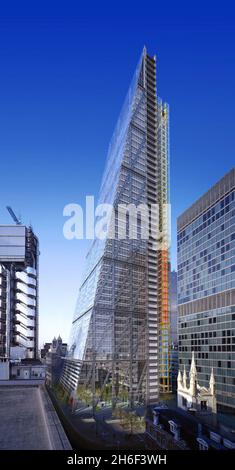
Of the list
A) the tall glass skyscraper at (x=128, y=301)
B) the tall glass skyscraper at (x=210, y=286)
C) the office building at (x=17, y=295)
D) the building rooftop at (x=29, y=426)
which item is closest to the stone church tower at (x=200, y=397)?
the tall glass skyscraper at (x=210, y=286)

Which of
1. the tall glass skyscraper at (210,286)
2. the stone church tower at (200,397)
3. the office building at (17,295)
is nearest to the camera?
the stone church tower at (200,397)

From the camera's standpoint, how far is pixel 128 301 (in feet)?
124

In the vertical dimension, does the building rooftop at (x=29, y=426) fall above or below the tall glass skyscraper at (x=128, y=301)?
below

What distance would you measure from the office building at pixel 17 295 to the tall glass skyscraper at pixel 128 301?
2990cm

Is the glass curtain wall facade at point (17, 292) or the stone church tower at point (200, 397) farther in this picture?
the glass curtain wall facade at point (17, 292)

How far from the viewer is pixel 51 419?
26828 mm

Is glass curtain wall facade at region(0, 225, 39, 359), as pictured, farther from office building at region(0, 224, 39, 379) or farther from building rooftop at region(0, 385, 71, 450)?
building rooftop at region(0, 385, 71, 450)

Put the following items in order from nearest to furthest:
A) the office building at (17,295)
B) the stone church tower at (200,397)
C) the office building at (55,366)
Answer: the stone church tower at (200,397), the office building at (55,366), the office building at (17,295)

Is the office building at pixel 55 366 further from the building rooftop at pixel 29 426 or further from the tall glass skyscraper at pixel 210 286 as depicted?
the tall glass skyscraper at pixel 210 286

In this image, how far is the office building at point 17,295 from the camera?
6888 centimetres

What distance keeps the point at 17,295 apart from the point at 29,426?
158ft

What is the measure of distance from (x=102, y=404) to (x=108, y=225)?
1346 cm

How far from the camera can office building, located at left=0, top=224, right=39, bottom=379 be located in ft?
226
